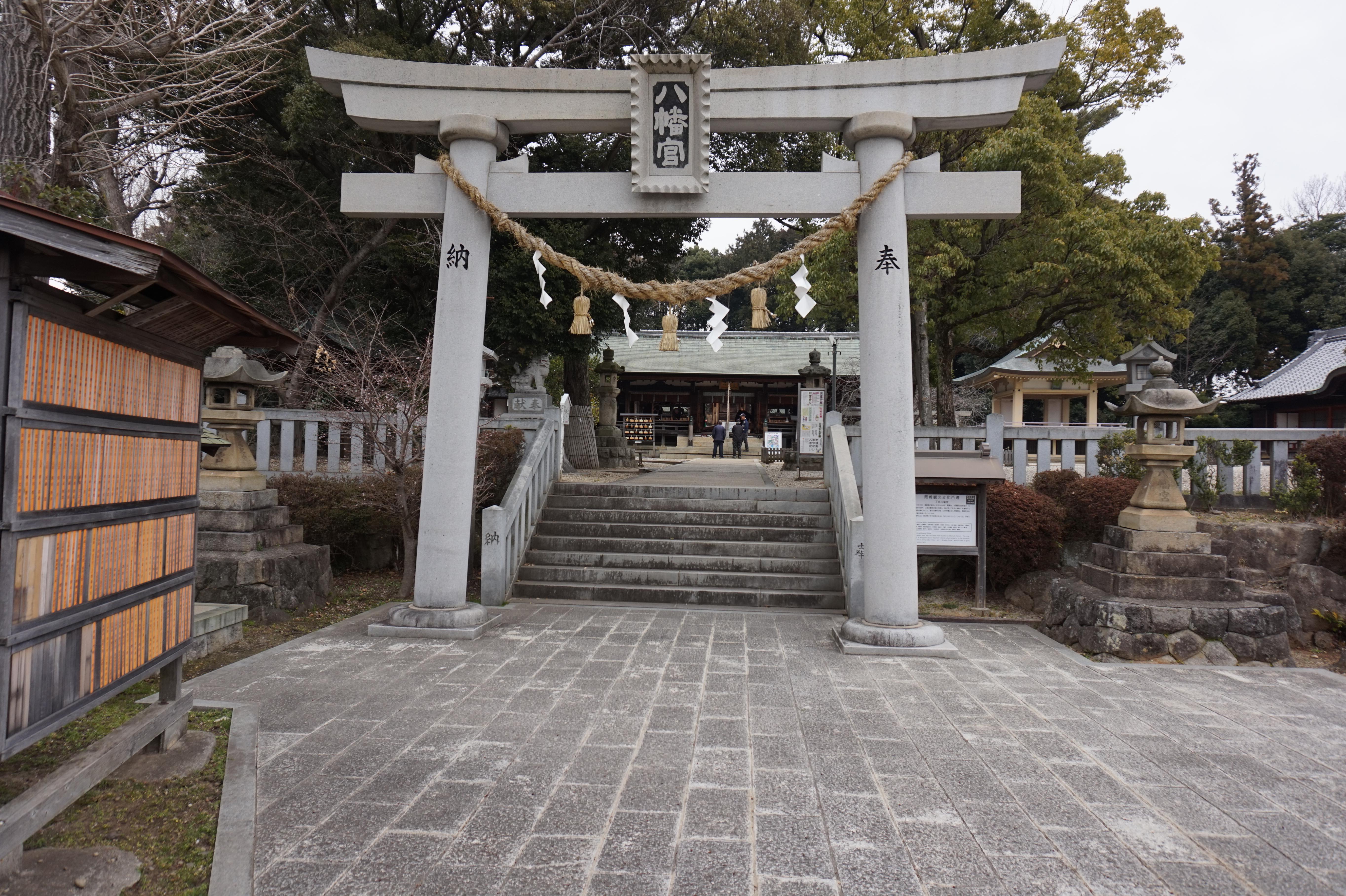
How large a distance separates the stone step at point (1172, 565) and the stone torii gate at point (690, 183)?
2.00 meters

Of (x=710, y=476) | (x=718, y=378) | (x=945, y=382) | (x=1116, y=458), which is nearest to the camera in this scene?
(x=1116, y=458)

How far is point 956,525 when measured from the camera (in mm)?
8000

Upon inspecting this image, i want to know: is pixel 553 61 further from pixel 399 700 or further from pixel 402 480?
pixel 399 700

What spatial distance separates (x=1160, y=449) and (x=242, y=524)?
9.01 meters

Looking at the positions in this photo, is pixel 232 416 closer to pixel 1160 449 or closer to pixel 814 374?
pixel 1160 449

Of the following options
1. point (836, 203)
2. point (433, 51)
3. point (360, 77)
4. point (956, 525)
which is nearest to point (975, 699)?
point (956, 525)

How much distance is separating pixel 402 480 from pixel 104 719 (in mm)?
4018

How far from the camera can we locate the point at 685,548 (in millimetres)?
8898

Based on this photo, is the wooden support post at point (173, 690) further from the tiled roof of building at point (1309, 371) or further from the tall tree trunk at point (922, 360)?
the tiled roof of building at point (1309, 371)

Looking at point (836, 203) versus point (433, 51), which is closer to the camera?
point (836, 203)

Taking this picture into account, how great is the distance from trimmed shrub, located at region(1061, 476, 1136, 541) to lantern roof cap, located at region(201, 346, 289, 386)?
9.29 m

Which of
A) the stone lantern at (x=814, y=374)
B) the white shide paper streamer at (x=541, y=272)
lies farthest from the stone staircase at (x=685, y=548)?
the stone lantern at (x=814, y=374)

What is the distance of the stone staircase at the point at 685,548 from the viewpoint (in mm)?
8070

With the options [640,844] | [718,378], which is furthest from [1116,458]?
[718,378]
